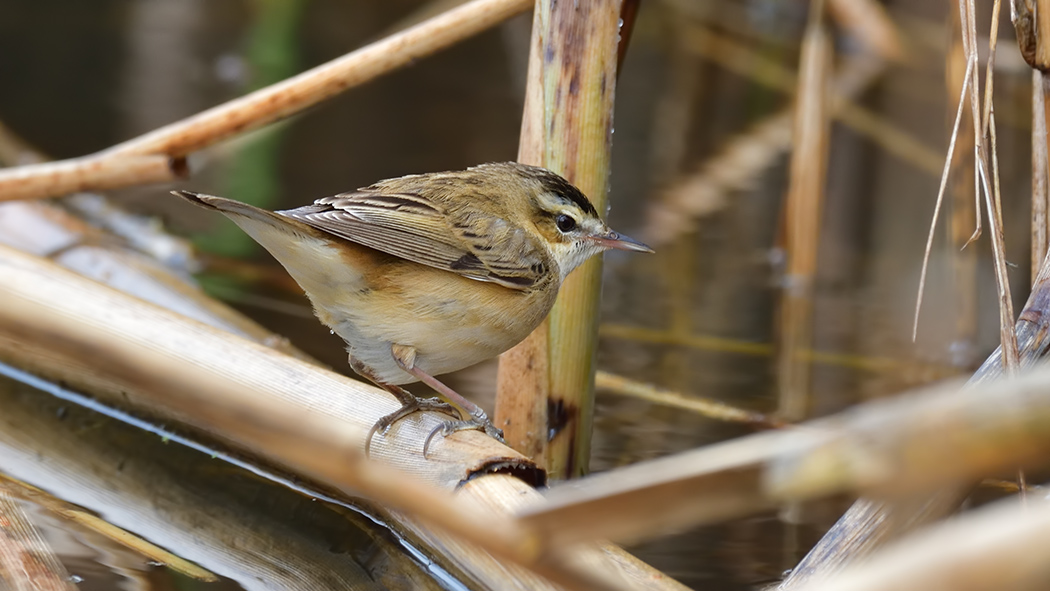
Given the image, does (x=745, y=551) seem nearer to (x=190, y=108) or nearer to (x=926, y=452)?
(x=926, y=452)

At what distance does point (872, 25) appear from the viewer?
934 centimetres

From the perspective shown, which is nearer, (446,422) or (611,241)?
(446,422)

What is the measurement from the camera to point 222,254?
19.2ft

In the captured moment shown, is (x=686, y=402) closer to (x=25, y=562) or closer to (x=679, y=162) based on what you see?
(x=25, y=562)

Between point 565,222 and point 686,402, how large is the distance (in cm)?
110

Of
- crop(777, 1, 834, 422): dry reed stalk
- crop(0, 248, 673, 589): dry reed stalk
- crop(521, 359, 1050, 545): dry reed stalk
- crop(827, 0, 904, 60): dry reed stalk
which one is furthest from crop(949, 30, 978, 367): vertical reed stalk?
crop(827, 0, 904, 60): dry reed stalk

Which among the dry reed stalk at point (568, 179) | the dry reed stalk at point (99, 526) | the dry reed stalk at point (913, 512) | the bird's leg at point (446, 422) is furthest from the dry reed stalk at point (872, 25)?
the dry reed stalk at point (99, 526)

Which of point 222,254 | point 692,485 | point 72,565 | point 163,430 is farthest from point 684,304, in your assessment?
point 692,485

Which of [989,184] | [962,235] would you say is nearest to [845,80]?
[962,235]

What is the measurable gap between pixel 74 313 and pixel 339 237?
116 cm

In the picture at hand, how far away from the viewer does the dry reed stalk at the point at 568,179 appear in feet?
10.7

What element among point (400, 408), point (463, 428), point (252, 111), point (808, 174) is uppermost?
point (808, 174)

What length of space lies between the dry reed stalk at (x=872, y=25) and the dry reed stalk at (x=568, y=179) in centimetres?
617

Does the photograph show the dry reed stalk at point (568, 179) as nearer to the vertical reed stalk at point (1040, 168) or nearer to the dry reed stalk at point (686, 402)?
the dry reed stalk at point (686, 402)
